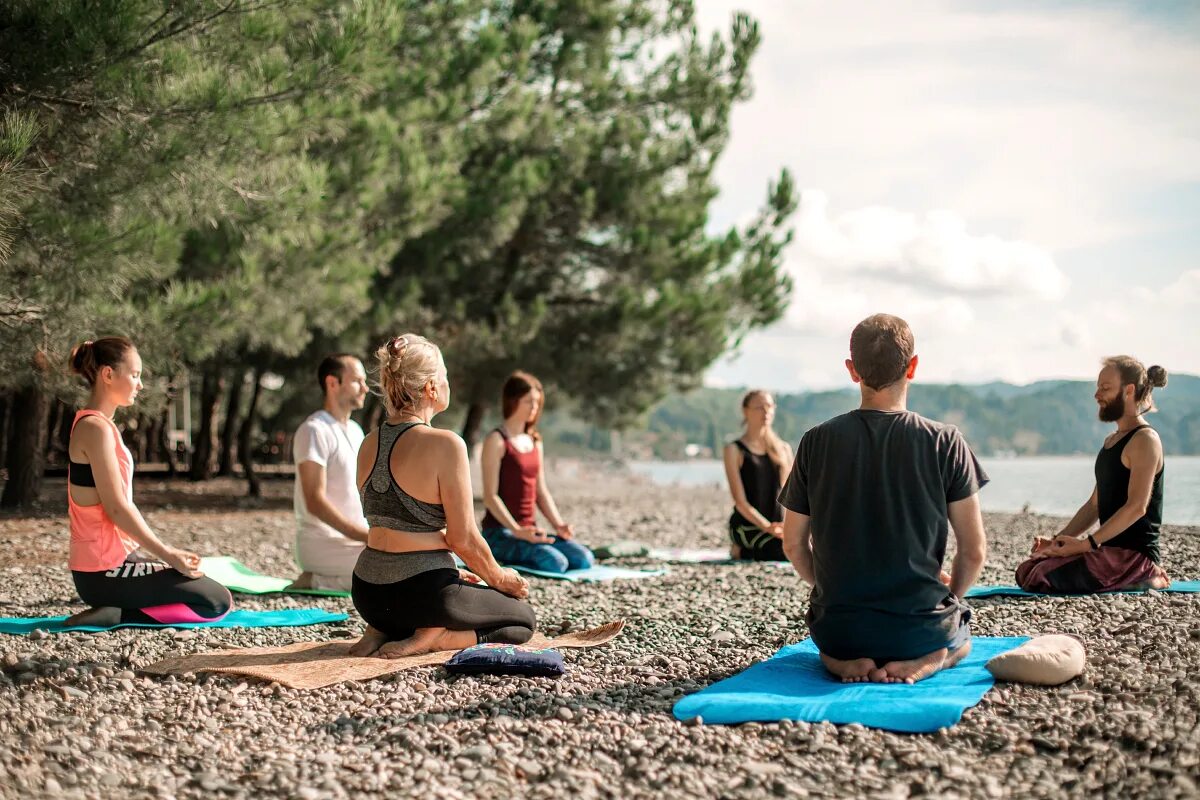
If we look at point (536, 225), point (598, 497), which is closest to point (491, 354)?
point (536, 225)

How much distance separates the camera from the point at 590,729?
317cm

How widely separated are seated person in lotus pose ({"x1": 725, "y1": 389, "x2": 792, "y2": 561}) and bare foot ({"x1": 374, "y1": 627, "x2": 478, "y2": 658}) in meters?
3.79

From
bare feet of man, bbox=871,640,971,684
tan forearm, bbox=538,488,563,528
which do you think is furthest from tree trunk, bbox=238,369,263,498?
bare feet of man, bbox=871,640,971,684

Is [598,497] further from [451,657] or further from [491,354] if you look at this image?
[451,657]

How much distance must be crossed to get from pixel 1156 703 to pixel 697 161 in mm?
12725

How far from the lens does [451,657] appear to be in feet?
13.1

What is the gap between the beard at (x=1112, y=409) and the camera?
17.3ft

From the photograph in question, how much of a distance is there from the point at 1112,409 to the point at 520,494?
150 inches

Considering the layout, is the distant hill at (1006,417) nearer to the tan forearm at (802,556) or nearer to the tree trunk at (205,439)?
the tree trunk at (205,439)

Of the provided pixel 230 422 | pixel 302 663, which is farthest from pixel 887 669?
pixel 230 422

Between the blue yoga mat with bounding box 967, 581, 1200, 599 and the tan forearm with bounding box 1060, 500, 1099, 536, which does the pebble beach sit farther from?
the tan forearm with bounding box 1060, 500, 1099, 536

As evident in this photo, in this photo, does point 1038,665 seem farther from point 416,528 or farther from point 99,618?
point 99,618

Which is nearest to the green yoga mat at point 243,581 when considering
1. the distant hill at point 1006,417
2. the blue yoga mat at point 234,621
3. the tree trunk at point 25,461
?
the blue yoga mat at point 234,621

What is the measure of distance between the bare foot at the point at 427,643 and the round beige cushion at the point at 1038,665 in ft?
6.44
